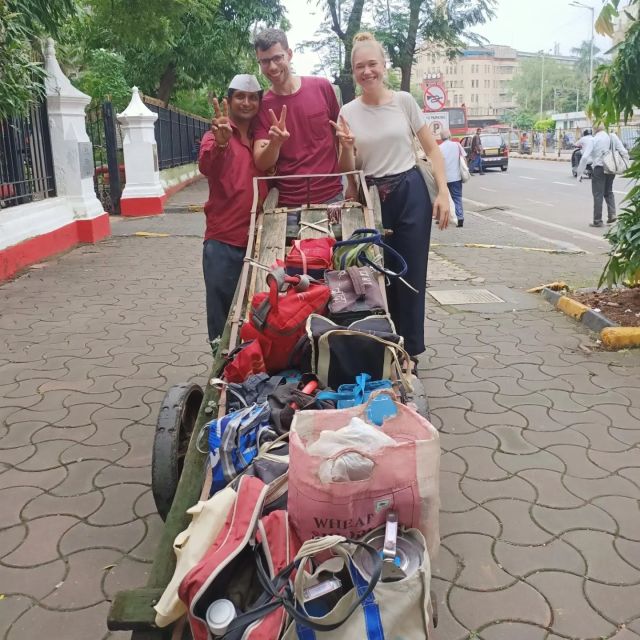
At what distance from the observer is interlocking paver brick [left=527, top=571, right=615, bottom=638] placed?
230 cm

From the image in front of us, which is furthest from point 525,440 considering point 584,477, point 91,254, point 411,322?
point 91,254

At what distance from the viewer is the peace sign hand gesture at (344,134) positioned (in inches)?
141

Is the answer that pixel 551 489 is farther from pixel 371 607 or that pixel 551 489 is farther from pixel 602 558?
pixel 371 607

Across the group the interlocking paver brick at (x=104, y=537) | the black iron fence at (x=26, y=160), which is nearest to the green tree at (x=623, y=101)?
the interlocking paver brick at (x=104, y=537)

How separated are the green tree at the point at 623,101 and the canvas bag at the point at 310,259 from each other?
132 inches

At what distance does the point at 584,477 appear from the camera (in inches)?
131

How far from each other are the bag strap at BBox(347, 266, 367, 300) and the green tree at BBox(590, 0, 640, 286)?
3482mm

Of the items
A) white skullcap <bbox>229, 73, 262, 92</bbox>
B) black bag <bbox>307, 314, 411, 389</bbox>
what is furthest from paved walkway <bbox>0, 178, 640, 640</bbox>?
white skullcap <bbox>229, 73, 262, 92</bbox>

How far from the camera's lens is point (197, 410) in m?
3.34

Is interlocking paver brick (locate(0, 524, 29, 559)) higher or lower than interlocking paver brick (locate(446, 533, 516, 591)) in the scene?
higher

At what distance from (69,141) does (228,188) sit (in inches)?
292

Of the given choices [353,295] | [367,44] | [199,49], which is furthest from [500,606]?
[199,49]

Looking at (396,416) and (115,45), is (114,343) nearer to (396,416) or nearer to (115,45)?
(396,416)

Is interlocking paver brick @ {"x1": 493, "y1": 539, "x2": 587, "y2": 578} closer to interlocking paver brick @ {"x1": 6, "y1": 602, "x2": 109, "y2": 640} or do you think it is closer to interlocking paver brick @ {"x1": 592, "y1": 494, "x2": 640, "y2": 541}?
interlocking paver brick @ {"x1": 592, "y1": 494, "x2": 640, "y2": 541}
